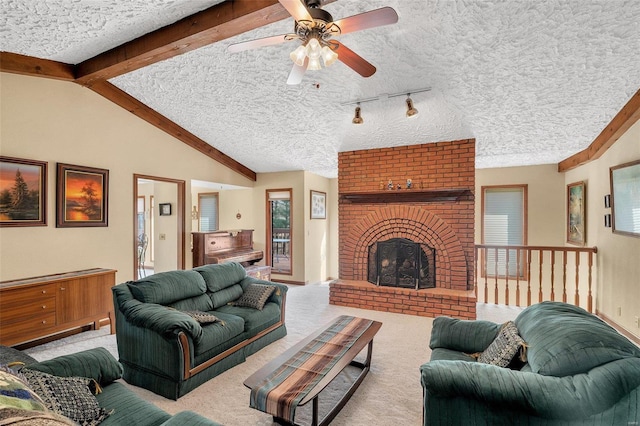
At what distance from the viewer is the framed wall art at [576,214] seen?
502 centimetres

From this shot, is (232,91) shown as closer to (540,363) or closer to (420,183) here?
(420,183)

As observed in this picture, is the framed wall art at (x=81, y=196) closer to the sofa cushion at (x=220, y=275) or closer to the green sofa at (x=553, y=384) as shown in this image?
the sofa cushion at (x=220, y=275)

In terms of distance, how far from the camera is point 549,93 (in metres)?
3.28

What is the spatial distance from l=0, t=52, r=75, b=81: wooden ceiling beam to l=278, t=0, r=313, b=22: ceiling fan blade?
11.1 feet

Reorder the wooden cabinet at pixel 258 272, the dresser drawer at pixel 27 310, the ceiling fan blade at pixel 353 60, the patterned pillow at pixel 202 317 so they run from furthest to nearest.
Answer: the wooden cabinet at pixel 258 272 < the dresser drawer at pixel 27 310 < the patterned pillow at pixel 202 317 < the ceiling fan blade at pixel 353 60

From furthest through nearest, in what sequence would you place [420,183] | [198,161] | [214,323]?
[198,161]
[420,183]
[214,323]

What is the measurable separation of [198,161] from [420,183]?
386 centimetres

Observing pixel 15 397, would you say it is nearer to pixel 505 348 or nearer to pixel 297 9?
pixel 297 9

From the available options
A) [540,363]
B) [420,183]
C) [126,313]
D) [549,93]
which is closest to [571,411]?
[540,363]

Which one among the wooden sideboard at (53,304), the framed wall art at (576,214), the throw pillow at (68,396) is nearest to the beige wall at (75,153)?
the wooden sideboard at (53,304)

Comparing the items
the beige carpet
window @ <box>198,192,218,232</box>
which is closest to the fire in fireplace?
the beige carpet

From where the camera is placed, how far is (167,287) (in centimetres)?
296

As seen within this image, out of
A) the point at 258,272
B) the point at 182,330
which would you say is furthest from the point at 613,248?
the point at 258,272

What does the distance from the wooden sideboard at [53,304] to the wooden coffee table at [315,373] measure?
9.01ft
